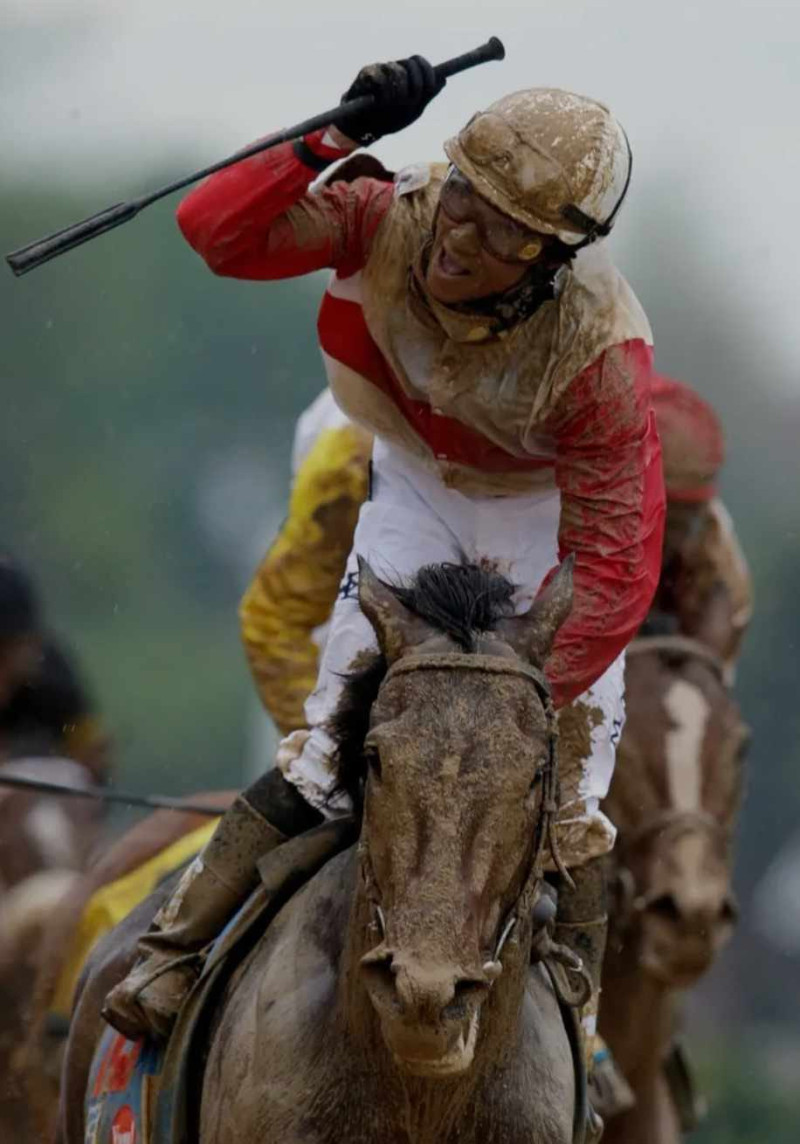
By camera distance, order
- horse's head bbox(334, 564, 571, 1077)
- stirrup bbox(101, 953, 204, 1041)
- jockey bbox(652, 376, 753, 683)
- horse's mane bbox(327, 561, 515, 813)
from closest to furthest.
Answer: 1. horse's head bbox(334, 564, 571, 1077)
2. horse's mane bbox(327, 561, 515, 813)
3. stirrup bbox(101, 953, 204, 1041)
4. jockey bbox(652, 376, 753, 683)

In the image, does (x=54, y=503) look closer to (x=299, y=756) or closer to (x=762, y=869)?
(x=762, y=869)

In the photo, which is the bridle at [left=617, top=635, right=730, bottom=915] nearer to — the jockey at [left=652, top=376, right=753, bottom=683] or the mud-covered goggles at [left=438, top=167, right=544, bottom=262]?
the jockey at [left=652, top=376, right=753, bottom=683]

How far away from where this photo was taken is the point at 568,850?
22.5ft

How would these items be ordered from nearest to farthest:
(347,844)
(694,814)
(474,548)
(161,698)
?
1. (347,844)
2. (474,548)
3. (694,814)
4. (161,698)

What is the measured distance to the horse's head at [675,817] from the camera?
9820 millimetres

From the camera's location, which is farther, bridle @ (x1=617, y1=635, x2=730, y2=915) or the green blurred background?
the green blurred background

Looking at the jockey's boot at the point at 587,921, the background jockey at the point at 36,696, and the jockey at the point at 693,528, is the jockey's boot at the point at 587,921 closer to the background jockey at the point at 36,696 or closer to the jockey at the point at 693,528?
the jockey at the point at 693,528

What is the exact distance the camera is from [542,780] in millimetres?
5719

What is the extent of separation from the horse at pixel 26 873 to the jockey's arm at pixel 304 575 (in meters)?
1.02

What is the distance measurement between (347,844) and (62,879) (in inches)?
160

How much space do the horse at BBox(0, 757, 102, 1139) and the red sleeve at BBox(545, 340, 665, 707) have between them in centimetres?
403

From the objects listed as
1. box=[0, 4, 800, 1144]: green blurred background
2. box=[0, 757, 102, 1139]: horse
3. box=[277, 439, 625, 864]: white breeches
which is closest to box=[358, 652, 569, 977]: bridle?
box=[277, 439, 625, 864]: white breeches

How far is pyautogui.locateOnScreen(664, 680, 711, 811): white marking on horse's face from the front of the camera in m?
9.92

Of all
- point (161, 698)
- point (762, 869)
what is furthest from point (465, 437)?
point (161, 698)
